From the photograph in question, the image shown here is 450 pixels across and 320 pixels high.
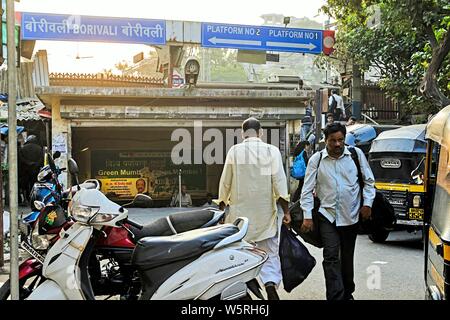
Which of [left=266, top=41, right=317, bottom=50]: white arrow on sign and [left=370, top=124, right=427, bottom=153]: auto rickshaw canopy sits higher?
[left=266, top=41, right=317, bottom=50]: white arrow on sign

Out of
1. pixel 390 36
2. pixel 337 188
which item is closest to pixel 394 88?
pixel 390 36

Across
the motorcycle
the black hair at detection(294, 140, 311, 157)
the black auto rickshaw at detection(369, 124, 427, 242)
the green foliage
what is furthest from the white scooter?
the black hair at detection(294, 140, 311, 157)

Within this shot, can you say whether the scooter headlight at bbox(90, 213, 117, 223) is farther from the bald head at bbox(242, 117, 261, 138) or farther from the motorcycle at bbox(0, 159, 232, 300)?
the bald head at bbox(242, 117, 261, 138)

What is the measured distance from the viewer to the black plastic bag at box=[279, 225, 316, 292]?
16.0 feet

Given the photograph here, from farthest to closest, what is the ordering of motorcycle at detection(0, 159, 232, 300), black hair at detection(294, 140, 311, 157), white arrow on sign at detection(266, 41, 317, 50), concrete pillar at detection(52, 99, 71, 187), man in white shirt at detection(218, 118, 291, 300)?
1. white arrow on sign at detection(266, 41, 317, 50)
2. black hair at detection(294, 140, 311, 157)
3. concrete pillar at detection(52, 99, 71, 187)
4. man in white shirt at detection(218, 118, 291, 300)
5. motorcycle at detection(0, 159, 232, 300)

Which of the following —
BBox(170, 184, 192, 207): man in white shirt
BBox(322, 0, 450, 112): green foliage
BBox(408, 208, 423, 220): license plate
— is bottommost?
BBox(170, 184, 192, 207): man in white shirt

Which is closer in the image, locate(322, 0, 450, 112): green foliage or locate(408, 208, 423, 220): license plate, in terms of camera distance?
locate(408, 208, 423, 220): license plate

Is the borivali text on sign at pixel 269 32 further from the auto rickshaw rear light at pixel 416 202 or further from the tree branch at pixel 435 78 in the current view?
the auto rickshaw rear light at pixel 416 202

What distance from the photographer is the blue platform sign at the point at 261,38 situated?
13445 millimetres

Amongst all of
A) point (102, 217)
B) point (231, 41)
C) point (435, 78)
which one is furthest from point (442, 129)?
point (231, 41)

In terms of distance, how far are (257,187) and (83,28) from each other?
29.9 ft

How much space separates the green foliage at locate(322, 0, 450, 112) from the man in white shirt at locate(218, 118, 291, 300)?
5884 mm

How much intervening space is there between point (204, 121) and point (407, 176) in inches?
204

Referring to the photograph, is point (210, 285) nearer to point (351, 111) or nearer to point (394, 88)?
point (394, 88)
